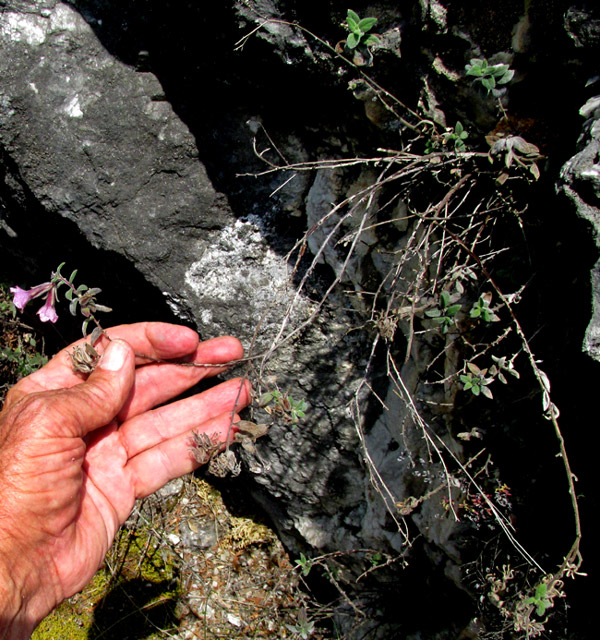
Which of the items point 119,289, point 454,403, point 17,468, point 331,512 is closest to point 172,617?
point 331,512

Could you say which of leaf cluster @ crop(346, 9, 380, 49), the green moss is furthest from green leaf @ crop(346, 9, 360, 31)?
the green moss

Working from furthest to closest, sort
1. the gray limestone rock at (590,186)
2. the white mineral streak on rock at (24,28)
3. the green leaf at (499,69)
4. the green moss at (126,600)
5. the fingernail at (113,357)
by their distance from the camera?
1. the green moss at (126,600)
2. the white mineral streak on rock at (24,28)
3. the fingernail at (113,357)
4. the green leaf at (499,69)
5. the gray limestone rock at (590,186)

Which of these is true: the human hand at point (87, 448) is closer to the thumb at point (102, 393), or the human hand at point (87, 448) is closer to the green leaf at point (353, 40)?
the thumb at point (102, 393)

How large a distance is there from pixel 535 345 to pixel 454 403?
1.52 feet

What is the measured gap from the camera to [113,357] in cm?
→ 230

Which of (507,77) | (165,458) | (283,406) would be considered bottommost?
(165,458)

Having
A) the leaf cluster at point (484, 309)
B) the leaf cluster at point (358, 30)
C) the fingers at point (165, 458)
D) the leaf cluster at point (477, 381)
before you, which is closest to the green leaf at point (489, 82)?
the leaf cluster at point (358, 30)

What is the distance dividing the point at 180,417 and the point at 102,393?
1.62ft

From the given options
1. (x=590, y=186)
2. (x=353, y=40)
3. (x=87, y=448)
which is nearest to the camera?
(x=590, y=186)

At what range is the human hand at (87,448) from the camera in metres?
1.97

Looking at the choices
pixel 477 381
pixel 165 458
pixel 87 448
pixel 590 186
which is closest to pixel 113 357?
pixel 87 448

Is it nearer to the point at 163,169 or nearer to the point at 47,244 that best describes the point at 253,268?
the point at 163,169

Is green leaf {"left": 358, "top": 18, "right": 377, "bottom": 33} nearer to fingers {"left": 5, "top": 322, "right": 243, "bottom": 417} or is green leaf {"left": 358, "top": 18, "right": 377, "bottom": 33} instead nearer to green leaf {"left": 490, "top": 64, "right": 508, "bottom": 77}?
green leaf {"left": 490, "top": 64, "right": 508, "bottom": 77}

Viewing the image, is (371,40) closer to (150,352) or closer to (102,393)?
(150,352)
